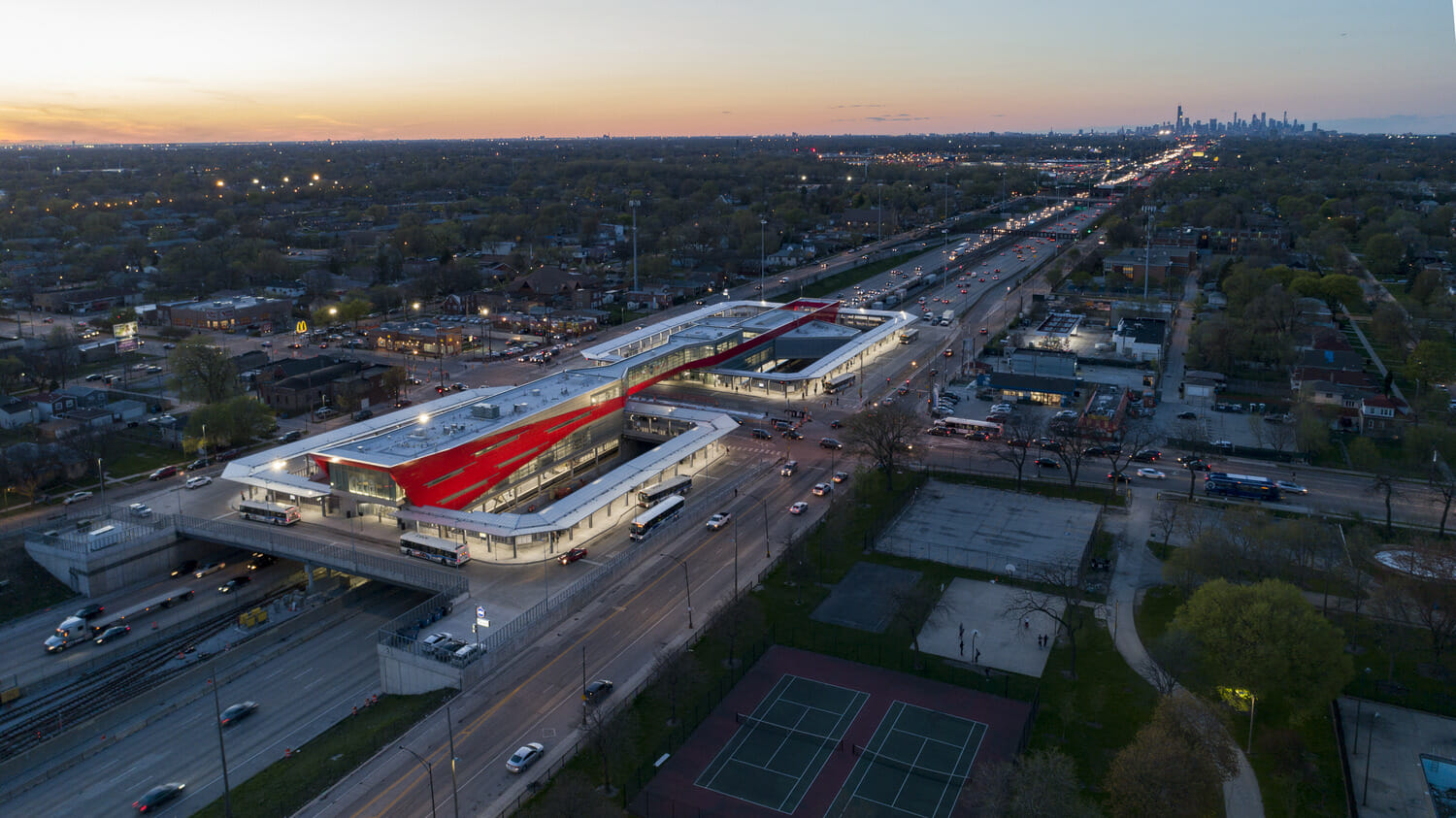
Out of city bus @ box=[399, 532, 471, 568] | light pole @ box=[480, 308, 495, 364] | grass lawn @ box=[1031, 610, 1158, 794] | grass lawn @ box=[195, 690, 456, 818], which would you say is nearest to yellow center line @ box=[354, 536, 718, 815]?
grass lawn @ box=[195, 690, 456, 818]

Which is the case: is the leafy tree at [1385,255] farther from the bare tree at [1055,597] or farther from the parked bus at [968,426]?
the bare tree at [1055,597]

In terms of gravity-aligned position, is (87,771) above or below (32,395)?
below

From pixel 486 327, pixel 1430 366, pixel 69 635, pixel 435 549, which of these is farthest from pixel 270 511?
pixel 1430 366

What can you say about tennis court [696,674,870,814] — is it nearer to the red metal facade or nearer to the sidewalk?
the sidewalk

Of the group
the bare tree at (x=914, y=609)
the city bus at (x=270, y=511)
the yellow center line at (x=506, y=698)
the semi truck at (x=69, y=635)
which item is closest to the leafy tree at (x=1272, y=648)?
the bare tree at (x=914, y=609)

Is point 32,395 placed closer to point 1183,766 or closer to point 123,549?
point 123,549

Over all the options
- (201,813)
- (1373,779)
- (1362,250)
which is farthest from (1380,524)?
(1362,250)

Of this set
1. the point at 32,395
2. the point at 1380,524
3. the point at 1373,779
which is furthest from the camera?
the point at 32,395

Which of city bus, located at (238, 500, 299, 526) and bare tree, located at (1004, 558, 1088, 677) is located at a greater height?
city bus, located at (238, 500, 299, 526)
